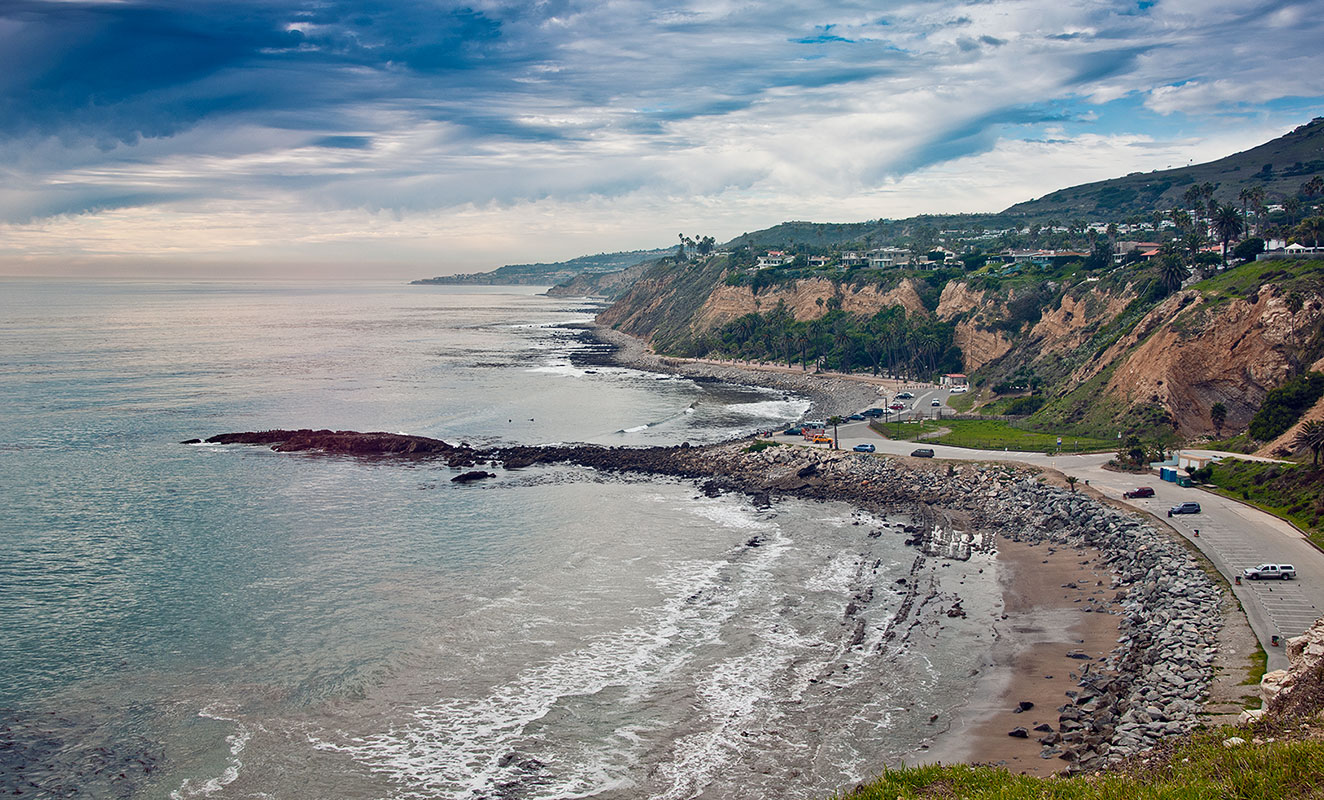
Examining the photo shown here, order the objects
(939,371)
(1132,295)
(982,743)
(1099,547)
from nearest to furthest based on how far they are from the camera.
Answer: (982,743), (1099,547), (1132,295), (939,371)

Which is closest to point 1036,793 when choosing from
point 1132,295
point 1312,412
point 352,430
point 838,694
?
point 838,694

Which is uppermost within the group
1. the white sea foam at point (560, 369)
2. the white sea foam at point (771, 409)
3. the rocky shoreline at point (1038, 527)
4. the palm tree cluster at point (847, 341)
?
the palm tree cluster at point (847, 341)

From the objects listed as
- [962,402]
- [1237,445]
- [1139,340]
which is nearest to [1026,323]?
[962,402]

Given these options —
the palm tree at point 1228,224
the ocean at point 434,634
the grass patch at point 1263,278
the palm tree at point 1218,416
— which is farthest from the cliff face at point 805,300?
the ocean at point 434,634

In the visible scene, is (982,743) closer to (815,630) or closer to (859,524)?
(815,630)

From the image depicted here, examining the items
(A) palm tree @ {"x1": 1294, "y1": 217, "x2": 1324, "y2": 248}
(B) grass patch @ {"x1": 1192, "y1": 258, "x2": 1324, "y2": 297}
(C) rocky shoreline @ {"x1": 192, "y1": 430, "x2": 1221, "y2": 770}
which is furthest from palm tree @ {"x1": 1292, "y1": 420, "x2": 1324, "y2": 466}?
(A) palm tree @ {"x1": 1294, "y1": 217, "x2": 1324, "y2": 248}

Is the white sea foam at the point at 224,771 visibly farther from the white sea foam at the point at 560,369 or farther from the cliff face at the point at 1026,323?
the white sea foam at the point at 560,369

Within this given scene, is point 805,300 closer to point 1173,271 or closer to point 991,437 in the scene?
point 1173,271
